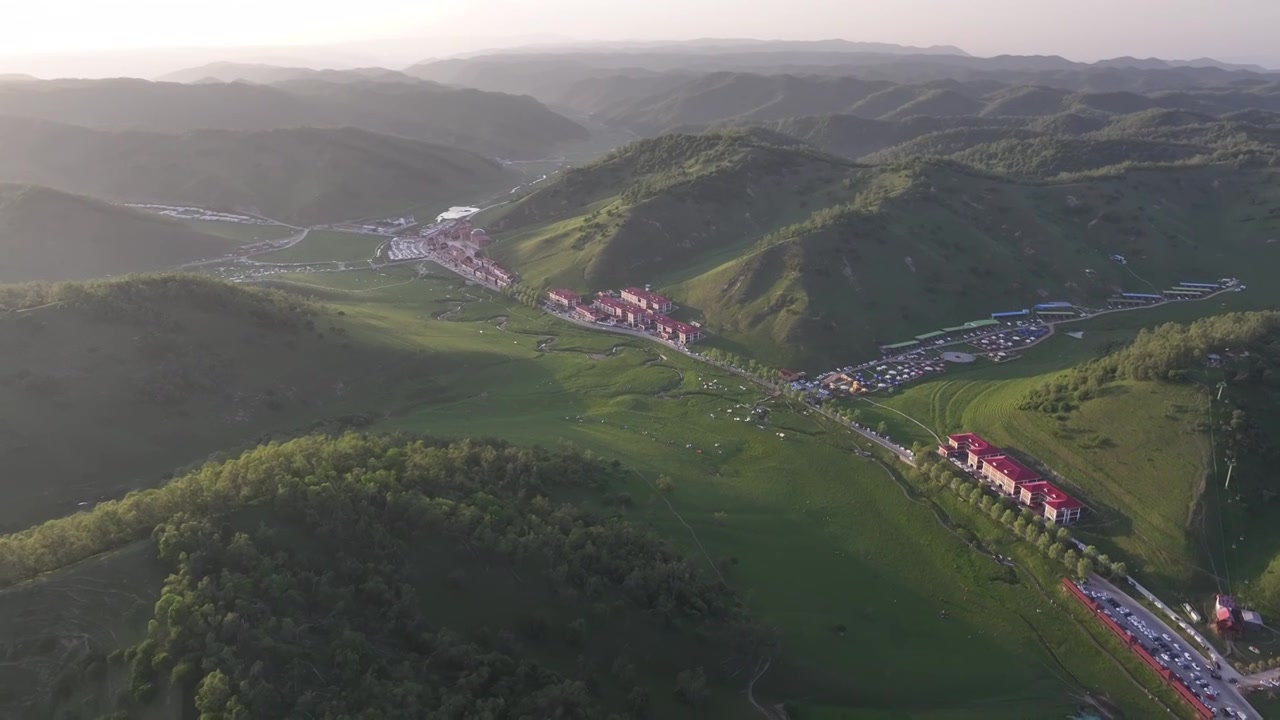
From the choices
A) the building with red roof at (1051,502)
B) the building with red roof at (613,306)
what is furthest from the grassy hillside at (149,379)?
the building with red roof at (1051,502)

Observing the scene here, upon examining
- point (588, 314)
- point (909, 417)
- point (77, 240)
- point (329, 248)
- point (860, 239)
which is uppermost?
point (860, 239)

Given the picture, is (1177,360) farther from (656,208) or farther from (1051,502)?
(656,208)

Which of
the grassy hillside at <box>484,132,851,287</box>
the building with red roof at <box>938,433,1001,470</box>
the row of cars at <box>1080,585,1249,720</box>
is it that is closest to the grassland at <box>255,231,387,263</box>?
the grassy hillside at <box>484,132,851,287</box>

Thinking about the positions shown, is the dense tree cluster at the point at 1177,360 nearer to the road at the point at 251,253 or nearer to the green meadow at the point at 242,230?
the road at the point at 251,253

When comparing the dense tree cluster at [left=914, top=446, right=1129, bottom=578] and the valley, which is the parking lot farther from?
the dense tree cluster at [left=914, top=446, right=1129, bottom=578]

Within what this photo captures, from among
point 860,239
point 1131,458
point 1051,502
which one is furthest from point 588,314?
point 1131,458
